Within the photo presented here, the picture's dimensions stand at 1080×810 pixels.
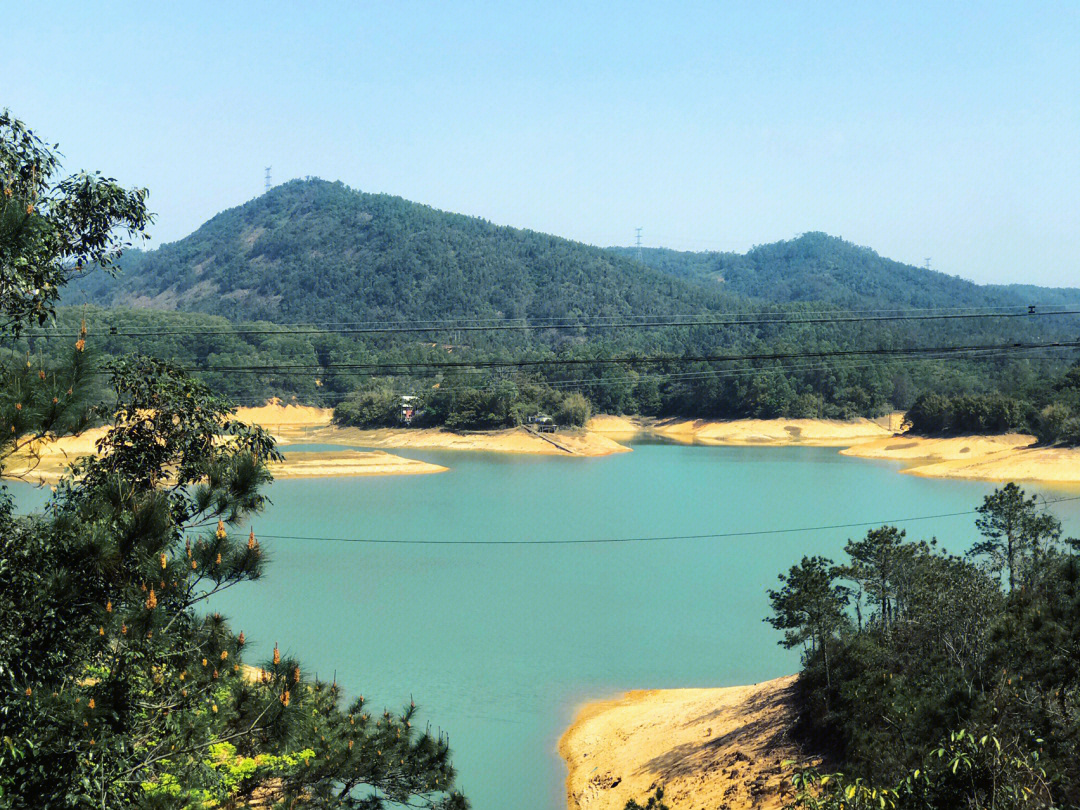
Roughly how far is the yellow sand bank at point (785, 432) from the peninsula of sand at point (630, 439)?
69mm

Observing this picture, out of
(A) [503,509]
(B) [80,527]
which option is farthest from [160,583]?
(A) [503,509]

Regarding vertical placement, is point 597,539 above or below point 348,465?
below

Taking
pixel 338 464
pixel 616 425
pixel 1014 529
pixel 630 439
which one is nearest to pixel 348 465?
pixel 338 464

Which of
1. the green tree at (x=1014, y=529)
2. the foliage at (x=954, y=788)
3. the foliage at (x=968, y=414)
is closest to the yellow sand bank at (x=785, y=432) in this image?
the foliage at (x=968, y=414)

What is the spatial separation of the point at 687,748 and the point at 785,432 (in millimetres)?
55795

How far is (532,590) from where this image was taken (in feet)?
80.4

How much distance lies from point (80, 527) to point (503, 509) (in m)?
32.7

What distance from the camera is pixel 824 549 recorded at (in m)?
28.5

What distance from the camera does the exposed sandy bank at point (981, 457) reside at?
45.0 meters

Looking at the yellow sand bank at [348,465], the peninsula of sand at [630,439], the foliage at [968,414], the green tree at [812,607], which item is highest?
the foliage at [968,414]

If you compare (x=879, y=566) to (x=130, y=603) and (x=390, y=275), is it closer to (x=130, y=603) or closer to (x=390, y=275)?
(x=130, y=603)

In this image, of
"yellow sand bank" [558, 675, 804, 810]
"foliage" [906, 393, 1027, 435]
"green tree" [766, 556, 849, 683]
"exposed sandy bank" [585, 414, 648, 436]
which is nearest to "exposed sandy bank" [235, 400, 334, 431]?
"exposed sandy bank" [585, 414, 648, 436]

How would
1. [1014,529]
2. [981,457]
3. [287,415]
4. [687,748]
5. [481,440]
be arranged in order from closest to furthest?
[687,748] < [1014,529] < [981,457] < [481,440] < [287,415]

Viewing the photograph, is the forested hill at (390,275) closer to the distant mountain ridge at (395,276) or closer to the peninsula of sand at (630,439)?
the distant mountain ridge at (395,276)
